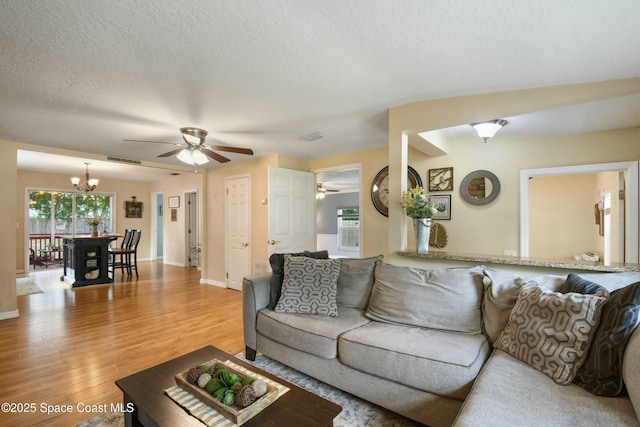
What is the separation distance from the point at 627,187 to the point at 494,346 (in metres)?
2.68

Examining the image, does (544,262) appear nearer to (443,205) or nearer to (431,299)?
(431,299)

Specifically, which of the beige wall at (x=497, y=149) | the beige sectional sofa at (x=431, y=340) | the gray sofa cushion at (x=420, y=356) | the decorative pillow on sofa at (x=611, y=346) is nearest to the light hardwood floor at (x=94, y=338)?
the beige sectional sofa at (x=431, y=340)

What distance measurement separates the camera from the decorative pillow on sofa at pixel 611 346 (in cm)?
129

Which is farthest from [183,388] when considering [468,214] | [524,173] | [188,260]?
[188,260]

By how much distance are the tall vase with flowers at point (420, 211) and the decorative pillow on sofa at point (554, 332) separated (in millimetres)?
1028

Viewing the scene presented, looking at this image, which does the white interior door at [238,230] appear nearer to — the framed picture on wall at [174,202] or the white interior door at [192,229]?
the white interior door at [192,229]

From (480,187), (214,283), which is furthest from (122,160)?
(480,187)

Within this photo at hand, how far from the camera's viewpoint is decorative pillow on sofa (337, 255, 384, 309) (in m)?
2.59

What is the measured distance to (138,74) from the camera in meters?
2.11

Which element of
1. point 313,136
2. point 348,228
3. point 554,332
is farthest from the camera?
point 348,228

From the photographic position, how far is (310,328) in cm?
218

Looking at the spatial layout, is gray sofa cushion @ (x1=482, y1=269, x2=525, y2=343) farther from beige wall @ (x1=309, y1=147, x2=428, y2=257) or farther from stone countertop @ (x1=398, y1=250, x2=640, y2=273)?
beige wall @ (x1=309, y1=147, x2=428, y2=257)

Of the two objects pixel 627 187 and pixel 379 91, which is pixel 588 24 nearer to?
pixel 379 91

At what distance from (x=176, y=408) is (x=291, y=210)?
11.6ft
